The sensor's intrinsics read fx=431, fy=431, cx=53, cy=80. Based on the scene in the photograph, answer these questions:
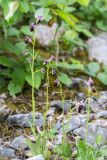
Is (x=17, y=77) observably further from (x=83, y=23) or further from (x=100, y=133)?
(x=83, y=23)

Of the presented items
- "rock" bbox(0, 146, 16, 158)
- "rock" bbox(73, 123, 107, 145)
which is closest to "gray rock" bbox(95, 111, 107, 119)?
"rock" bbox(73, 123, 107, 145)

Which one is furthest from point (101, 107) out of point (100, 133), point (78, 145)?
point (78, 145)

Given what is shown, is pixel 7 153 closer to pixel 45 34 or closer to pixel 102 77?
pixel 102 77

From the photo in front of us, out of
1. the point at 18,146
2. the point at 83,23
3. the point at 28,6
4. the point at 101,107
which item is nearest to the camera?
the point at 18,146

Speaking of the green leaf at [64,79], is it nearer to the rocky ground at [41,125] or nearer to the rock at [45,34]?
the rocky ground at [41,125]

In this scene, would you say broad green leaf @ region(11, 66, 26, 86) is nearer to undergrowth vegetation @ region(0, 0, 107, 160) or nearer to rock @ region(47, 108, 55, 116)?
undergrowth vegetation @ region(0, 0, 107, 160)

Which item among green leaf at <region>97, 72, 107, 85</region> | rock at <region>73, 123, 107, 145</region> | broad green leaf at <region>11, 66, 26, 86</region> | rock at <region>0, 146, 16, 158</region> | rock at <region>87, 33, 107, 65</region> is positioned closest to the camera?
rock at <region>0, 146, 16, 158</region>
